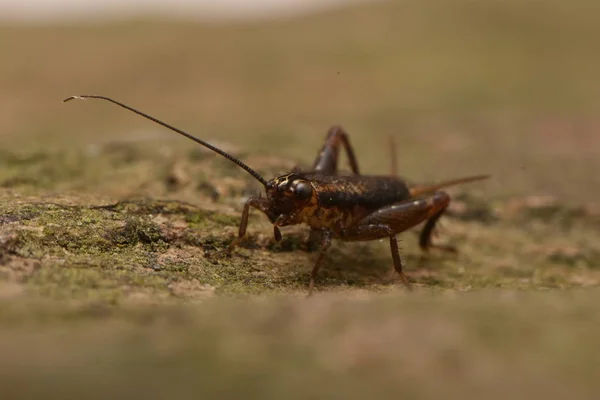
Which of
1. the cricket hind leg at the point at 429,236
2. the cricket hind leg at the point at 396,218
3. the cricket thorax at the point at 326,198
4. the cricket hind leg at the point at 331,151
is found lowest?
the cricket hind leg at the point at 429,236

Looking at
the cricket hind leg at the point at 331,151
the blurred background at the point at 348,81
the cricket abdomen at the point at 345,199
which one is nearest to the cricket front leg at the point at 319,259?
the cricket abdomen at the point at 345,199

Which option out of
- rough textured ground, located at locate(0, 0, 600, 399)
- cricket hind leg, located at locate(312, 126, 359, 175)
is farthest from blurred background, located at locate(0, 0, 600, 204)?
cricket hind leg, located at locate(312, 126, 359, 175)

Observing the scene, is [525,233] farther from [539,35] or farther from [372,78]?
[539,35]

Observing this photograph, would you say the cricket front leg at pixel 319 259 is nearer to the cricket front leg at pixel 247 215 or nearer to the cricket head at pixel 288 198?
the cricket head at pixel 288 198

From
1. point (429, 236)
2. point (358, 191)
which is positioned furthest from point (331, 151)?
point (429, 236)

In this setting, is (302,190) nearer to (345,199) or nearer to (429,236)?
(345,199)

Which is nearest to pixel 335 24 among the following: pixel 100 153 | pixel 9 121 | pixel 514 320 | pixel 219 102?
pixel 219 102

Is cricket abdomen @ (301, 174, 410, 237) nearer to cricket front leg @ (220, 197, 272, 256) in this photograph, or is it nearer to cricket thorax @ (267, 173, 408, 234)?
cricket thorax @ (267, 173, 408, 234)
